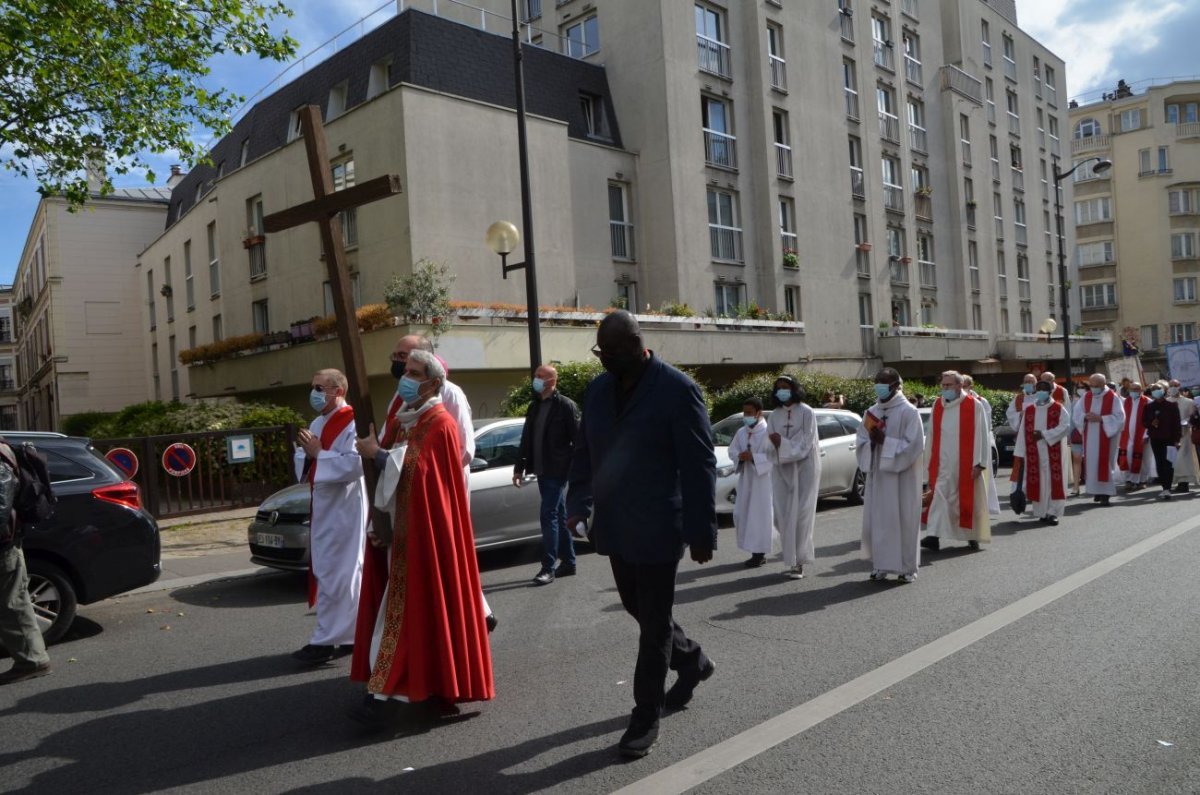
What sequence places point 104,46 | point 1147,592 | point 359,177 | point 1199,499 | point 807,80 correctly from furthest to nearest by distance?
point 807,80 < point 359,177 < point 1199,499 < point 104,46 < point 1147,592

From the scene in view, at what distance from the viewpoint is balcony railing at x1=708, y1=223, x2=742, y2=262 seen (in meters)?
28.3

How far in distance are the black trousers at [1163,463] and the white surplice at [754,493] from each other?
29.5 feet

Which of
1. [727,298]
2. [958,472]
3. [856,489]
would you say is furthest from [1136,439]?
[727,298]

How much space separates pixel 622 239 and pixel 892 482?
1936cm

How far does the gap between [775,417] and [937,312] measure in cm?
3248

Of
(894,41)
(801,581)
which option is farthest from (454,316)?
(894,41)

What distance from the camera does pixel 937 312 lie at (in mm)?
39594

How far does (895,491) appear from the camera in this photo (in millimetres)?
8586

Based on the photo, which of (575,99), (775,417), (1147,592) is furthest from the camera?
(575,99)

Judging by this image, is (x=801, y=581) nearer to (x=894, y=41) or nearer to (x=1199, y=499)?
(x=1199, y=499)

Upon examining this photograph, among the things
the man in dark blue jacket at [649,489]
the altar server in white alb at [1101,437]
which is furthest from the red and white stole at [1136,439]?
the man in dark blue jacket at [649,489]

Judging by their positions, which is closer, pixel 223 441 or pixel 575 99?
pixel 223 441

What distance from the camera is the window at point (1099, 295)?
61875mm

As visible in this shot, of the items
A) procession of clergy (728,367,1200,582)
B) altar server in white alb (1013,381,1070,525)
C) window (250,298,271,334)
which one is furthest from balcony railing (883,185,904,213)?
altar server in white alb (1013,381,1070,525)
